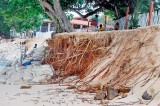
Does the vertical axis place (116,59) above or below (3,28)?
below

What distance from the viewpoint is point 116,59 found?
7.94 meters

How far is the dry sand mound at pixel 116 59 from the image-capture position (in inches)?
252

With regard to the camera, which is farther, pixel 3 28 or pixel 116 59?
pixel 3 28

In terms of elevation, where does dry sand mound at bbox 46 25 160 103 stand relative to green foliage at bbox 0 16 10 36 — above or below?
below

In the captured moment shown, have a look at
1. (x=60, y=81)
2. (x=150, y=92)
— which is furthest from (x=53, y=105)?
(x=60, y=81)

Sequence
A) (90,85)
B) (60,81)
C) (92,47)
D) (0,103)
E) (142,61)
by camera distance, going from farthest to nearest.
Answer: (92,47)
(60,81)
(90,85)
(142,61)
(0,103)

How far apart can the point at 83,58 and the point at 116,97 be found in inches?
179

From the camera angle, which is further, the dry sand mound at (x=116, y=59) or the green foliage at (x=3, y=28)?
the green foliage at (x=3, y=28)

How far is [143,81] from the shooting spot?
6184 mm

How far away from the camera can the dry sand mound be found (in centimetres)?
641

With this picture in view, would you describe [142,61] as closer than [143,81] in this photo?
No

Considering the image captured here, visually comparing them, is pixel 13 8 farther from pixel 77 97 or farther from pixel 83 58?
pixel 77 97

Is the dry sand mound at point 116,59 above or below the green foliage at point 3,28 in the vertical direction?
below

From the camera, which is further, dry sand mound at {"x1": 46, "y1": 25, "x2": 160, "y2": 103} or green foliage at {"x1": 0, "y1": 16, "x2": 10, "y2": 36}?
green foliage at {"x1": 0, "y1": 16, "x2": 10, "y2": 36}
